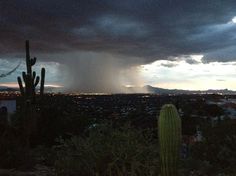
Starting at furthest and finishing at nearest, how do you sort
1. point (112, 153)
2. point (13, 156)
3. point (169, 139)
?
point (13, 156), point (112, 153), point (169, 139)

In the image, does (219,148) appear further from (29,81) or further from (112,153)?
(29,81)

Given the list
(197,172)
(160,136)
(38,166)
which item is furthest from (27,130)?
(160,136)

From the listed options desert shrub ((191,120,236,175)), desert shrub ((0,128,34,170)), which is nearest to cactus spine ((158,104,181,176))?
desert shrub ((191,120,236,175))

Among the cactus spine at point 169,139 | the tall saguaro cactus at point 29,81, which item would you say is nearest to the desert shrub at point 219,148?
the cactus spine at point 169,139

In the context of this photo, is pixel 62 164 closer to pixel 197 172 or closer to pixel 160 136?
pixel 160 136

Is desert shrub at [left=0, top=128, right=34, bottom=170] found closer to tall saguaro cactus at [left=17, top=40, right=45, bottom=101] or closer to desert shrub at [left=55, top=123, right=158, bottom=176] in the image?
desert shrub at [left=55, top=123, right=158, bottom=176]

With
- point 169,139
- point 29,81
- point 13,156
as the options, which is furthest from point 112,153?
point 29,81

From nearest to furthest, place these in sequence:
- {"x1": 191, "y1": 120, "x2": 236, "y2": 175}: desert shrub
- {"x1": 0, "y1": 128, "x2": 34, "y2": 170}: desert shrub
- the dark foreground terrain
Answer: the dark foreground terrain → {"x1": 0, "y1": 128, "x2": 34, "y2": 170}: desert shrub → {"x1": 191, "y1": 120, "x2": 236, "y2": 175}: desert shrub
